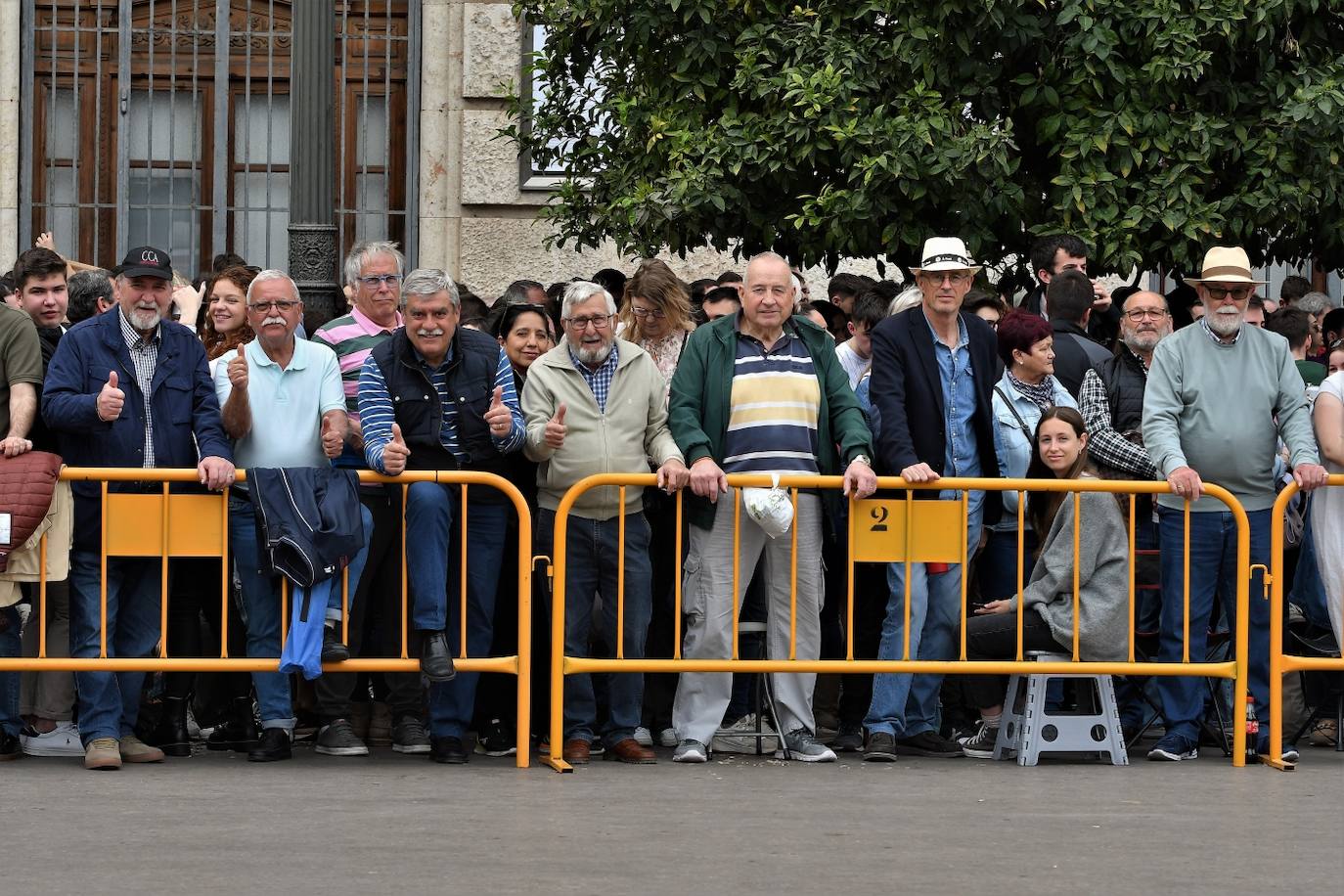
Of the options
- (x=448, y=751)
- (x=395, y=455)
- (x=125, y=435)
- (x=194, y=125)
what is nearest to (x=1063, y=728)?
(x=448, y=751)

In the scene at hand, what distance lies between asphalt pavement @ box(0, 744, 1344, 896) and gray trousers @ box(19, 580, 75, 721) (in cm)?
35

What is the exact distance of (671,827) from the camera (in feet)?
24.8

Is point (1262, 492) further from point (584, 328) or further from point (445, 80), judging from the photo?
point (445, 80)

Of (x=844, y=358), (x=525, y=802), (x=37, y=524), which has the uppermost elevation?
(x=844, y=358)

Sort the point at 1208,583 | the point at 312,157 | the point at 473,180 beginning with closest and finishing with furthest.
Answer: the point at 1208,583
the point at 312,157
the point at 473,180

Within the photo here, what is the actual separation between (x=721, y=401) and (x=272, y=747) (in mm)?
2274

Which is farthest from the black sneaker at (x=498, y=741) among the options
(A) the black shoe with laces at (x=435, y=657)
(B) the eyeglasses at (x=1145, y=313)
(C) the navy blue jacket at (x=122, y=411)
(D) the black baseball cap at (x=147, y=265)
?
(B) the eyeglasses at (x=1145, y=313)

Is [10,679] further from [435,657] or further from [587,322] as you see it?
→ [587,322]

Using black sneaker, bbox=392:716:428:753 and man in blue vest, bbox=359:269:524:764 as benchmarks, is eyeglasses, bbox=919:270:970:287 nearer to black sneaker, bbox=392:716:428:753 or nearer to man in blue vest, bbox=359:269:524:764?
man in blue vest, bbox=359:269:524:764

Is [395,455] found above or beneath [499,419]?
beneath

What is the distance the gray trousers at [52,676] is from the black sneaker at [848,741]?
3.16 meters

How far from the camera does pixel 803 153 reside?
1173 centimetres

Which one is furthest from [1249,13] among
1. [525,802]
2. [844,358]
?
[525,802]

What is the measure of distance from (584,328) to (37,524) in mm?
2266
